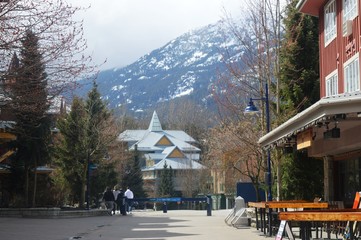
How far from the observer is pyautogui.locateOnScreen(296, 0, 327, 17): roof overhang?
2631 centimetres

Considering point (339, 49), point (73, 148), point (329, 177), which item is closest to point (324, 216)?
point (339, 49)

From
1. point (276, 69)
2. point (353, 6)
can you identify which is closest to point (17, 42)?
point (353, 6)

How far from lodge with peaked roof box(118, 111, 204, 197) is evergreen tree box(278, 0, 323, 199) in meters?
56.6

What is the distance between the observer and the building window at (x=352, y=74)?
22094mm

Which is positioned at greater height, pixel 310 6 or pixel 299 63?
pixel 310 6

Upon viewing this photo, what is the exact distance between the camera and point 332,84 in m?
25.4

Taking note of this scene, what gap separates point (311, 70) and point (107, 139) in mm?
20774

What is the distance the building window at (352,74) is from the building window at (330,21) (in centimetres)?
220

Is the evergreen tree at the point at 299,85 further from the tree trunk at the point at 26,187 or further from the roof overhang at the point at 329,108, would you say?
the tree trunk at the point at 26,187

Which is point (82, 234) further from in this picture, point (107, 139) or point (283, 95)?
point (107, 139)

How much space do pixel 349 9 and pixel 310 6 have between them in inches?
158

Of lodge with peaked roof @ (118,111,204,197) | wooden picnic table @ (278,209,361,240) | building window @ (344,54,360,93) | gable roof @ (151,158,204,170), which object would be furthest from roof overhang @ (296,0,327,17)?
lodge with peaked roof @ (118,111,204,197)

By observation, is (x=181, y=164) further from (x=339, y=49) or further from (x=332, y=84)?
(x=339, y=49)

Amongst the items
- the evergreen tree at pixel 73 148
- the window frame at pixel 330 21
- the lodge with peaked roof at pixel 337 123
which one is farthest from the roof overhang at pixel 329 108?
the evergreen tree at pixel 73 148
